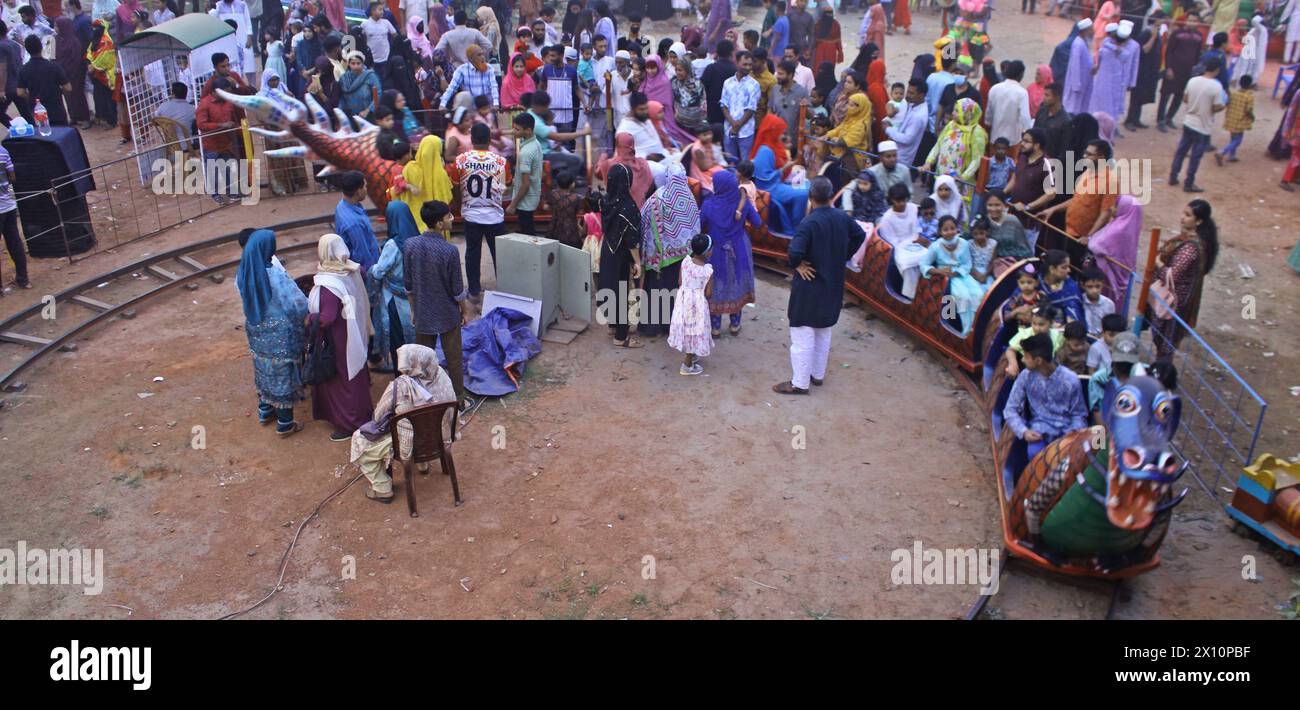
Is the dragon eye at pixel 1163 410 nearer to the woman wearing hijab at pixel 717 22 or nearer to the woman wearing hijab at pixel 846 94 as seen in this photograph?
the woman wearing hijab at pixel 846 94

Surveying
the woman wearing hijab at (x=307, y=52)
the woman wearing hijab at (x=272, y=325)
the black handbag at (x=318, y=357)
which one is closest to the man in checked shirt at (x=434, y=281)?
the black handbag at (x=318, y=357)

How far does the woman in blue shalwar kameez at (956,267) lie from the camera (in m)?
9.01

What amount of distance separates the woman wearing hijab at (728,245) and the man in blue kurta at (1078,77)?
7.39 metres

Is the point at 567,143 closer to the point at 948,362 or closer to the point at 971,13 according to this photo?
the point at 948,362

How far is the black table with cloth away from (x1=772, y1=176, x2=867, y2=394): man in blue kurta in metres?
7.59

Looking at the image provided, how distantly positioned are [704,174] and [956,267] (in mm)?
2461

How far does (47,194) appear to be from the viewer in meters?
11.3

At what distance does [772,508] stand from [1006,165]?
562 cm

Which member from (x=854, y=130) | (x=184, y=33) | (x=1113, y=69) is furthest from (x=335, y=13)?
(x=1113, y=69)

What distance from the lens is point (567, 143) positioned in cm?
1368

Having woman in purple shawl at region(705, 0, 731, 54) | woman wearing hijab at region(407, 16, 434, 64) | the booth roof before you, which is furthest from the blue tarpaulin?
woman in purple shawl at region(705, 0, 731, 54)

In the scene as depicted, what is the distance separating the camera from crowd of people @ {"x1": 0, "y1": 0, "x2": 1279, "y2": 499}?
318 inches

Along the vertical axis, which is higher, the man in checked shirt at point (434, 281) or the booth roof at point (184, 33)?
the booth roof at point (184, 33)

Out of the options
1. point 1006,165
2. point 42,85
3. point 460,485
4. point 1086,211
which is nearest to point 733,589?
point 460,485
